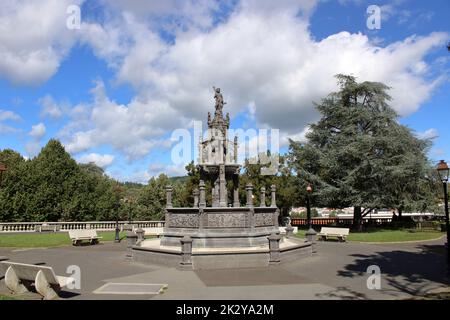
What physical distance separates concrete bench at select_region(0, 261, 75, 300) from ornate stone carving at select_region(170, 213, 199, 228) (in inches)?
356

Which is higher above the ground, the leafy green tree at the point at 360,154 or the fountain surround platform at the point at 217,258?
the leafy green tree at the point at 360,154

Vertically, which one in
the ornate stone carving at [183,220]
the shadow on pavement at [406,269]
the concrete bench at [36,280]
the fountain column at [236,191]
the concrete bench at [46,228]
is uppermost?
the fountain column at [236,191]

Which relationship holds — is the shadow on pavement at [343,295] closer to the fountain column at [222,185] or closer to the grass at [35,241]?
the fountain column at [222,185]

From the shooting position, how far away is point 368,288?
36.2 ft

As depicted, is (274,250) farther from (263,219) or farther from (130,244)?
(130,244)

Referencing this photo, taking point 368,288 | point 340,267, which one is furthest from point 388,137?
point 368,288

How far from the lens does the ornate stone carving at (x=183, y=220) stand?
1870 cm

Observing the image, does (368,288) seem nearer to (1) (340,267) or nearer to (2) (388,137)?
(1) (340,267)

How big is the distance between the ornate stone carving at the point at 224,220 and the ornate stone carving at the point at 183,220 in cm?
79

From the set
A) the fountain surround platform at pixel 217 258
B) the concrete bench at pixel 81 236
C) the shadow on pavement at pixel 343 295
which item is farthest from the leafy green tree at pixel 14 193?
the shadow on pavement at pixel 343 295

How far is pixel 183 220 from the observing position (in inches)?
752

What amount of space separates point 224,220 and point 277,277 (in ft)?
19.5

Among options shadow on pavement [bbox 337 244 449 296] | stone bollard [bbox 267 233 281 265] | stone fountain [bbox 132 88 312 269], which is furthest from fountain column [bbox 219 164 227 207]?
shadow on pavement [bbox 337 244 449 296]

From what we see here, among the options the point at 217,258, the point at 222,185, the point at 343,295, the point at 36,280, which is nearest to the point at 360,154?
the point at 222,185
